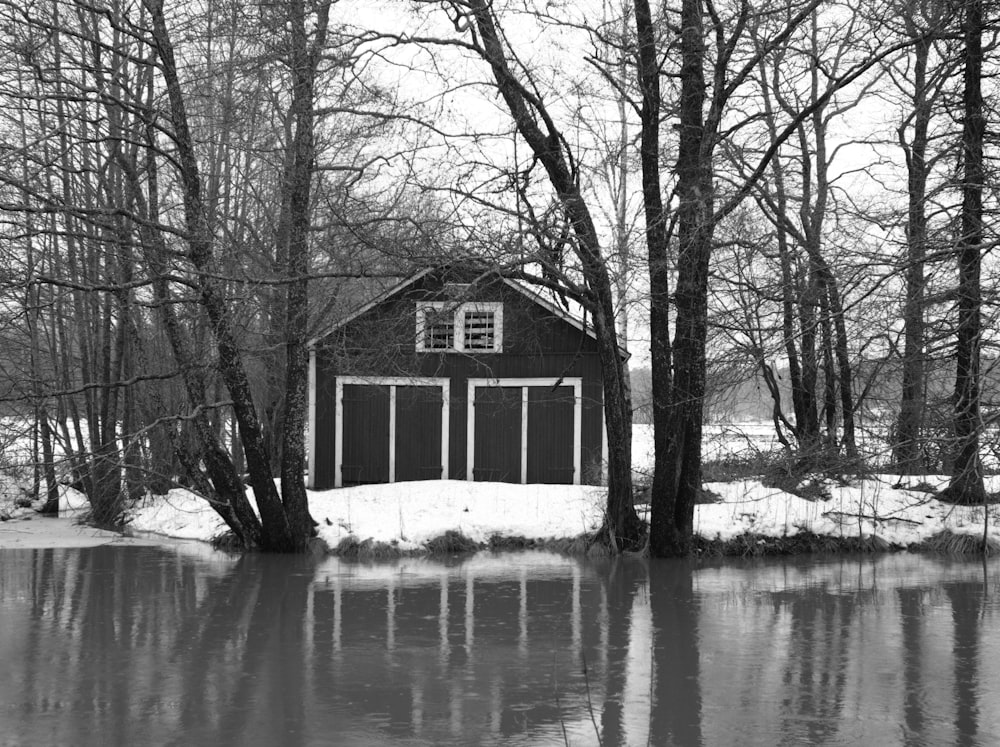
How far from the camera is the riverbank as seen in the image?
17344 millimetres

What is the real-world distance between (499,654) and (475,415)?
1254 cm

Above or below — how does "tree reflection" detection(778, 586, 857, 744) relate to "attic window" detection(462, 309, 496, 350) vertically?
below

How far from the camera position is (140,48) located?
23656 millimetres

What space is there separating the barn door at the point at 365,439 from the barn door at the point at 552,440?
117 inches

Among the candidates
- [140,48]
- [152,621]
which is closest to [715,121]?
[152,621]

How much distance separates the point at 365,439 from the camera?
73.5 feet

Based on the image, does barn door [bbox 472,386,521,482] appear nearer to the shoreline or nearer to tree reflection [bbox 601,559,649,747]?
the shoreline

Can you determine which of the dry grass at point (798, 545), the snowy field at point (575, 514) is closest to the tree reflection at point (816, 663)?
the dry grass at point (798, 545)

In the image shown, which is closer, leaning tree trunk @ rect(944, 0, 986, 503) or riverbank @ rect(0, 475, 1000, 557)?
leaning tree trunk @ rect(944, 0, 986, 503)

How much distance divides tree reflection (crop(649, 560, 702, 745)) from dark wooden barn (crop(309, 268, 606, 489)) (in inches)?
278

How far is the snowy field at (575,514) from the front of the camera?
17.5 meters

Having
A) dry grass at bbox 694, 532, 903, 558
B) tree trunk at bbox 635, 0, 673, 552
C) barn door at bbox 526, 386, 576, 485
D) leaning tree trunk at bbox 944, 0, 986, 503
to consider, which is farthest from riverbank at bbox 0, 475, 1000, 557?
leaning tree trunk at bbox 944, 0, 986, 503

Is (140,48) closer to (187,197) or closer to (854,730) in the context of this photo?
→ (187,197)

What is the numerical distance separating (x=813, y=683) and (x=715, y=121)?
8.65 m
